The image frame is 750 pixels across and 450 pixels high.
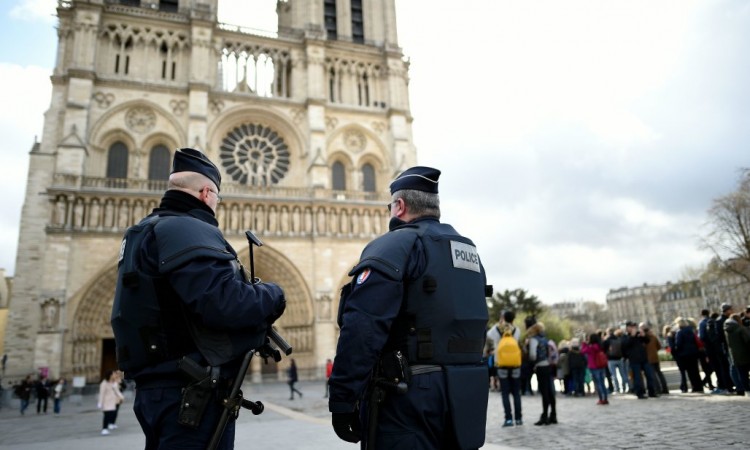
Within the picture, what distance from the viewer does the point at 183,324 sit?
7.74 ft

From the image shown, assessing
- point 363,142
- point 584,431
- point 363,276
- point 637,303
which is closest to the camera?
point 363,276

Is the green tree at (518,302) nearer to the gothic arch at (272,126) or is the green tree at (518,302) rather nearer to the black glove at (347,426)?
the gothic arch at (272,126)

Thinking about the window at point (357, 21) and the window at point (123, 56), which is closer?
the window at point (123, 56)

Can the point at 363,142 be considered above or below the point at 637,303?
above

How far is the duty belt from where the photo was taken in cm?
239

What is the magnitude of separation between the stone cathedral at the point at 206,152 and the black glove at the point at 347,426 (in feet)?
67.7

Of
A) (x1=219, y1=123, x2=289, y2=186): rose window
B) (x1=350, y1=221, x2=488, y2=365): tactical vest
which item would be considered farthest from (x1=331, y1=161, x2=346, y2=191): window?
(x1=350, y1=221, x2=488, y2=365): tactical vest

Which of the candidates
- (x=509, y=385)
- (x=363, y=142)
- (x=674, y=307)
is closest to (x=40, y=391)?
(x=509, y=385)

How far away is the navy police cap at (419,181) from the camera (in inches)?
115

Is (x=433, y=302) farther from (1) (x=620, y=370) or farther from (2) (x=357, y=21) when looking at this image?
(2) (x=357, y=21)

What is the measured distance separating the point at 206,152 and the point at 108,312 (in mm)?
8636

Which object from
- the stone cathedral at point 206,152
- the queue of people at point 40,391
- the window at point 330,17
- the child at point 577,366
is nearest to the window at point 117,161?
the stone cathedral at point 206,152

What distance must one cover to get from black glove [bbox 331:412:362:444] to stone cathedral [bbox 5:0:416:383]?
20640mm

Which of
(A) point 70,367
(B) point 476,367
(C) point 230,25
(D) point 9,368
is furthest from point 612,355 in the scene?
(C) point 230,25
